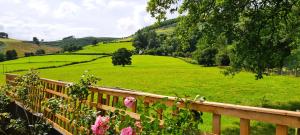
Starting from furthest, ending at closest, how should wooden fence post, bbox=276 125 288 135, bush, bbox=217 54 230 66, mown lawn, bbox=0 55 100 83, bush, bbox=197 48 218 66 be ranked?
mown lawn, bbox=0 55 100 83 → bush, bbox=197 48 218 66 → bush, bbox=217 54 230 66 → wooden fence post, bbox=276 125 288 135

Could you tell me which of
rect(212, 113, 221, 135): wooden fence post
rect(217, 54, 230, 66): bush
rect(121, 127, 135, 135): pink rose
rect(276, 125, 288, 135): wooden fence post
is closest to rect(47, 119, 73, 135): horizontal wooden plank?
rect(121, 127, 135, 135): pink rose

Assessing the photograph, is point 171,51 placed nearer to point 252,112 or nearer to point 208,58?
point 208,58

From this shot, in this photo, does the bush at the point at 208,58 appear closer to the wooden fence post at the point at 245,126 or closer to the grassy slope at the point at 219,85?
the grassy slope at the point at 219,85

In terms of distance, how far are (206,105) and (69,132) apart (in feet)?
21.5

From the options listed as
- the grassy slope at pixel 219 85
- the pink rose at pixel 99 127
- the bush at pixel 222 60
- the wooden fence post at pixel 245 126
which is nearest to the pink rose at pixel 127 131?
the pink rose at pixel 99 127

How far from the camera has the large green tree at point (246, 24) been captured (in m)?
18.8

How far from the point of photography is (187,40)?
21.3m

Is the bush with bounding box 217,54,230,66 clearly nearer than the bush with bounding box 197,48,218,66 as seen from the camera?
Yes

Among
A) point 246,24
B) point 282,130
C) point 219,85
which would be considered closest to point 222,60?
point 219,85

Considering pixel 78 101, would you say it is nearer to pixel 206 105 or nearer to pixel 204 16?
pixel 206 105

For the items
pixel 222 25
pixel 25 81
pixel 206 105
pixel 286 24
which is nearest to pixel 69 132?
pixel 25 81

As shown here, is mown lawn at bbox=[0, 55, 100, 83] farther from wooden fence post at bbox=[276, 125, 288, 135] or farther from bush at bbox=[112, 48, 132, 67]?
wooden fence post at bbox=[276, 125, 288, 135]

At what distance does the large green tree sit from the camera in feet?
61.6

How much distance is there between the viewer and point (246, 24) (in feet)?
64.3
